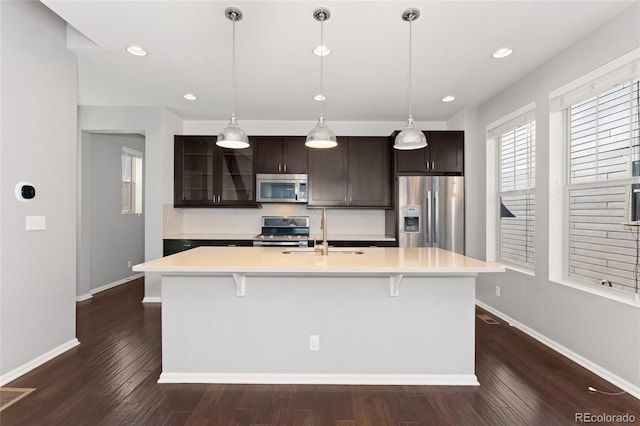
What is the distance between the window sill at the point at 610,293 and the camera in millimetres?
2226

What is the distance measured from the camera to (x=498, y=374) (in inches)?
95.6

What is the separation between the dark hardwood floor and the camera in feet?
6.25

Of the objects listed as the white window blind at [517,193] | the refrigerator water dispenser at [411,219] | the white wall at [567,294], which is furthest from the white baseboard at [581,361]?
the refrigerator water dispenser at [411,219]

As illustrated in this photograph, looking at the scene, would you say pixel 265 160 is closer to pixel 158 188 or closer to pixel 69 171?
pixel 158 188

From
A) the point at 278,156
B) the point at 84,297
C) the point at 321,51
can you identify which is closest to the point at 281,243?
the point at 278,156

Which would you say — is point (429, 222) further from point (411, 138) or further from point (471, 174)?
point (411, 138)

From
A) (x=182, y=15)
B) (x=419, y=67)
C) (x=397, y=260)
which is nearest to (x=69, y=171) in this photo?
(x=182, y=15)

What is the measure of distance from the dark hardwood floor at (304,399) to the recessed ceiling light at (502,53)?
2.61m

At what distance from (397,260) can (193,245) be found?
10.3 feet

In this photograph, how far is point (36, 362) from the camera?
2527 mm

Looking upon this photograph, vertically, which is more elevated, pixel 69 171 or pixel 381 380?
pixel 69 171

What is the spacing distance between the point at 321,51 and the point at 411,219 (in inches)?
97.4

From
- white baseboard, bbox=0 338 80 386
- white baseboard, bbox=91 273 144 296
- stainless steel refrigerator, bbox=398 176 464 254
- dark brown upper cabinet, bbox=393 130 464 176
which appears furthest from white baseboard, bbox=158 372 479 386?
white baseboard, bbox=91 273 144 296

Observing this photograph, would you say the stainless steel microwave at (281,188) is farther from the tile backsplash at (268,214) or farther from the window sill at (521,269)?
the window sill at (521,269)
